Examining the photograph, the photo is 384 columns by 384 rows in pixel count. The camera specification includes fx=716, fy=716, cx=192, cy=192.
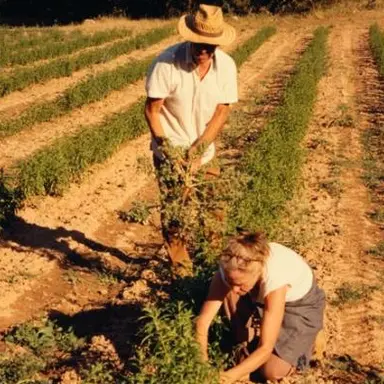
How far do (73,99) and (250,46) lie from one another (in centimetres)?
865

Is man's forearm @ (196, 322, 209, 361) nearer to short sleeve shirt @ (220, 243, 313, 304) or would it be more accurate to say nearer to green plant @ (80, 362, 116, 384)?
short sleeve shirt @ (220, 243, 313, 304)

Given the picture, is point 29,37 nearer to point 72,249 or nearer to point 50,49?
point 50,49

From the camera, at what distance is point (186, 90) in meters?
4.66

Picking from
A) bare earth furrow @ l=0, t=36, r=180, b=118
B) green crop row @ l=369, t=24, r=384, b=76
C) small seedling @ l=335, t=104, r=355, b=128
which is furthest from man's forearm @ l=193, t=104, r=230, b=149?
green crop row @ l=369, t=24, r=384, b=76

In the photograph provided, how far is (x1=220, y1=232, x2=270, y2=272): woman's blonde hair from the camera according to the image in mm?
3426

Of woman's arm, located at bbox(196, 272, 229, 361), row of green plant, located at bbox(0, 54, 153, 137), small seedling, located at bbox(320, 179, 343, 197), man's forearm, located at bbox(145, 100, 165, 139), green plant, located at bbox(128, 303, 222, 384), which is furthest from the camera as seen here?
row of green plant, located at bbox(0, 54, 153, 137)

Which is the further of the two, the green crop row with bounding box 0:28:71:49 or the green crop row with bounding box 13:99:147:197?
the green crop row with bounding box 0:28:71:49

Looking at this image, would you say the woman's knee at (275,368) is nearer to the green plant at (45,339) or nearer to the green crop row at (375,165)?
the green plant at (45,339)

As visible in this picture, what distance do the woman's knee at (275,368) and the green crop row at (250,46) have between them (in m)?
13.4

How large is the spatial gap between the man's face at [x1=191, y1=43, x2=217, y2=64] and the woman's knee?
1859 millimetres

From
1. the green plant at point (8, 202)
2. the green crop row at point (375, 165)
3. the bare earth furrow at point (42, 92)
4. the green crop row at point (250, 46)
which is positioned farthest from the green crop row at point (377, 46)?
the green plant at point (8, 202)

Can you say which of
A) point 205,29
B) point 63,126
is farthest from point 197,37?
point 63,126

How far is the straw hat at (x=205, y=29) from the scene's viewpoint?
434 centimetres

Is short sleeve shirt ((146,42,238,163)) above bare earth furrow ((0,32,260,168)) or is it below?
above
